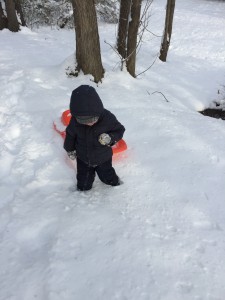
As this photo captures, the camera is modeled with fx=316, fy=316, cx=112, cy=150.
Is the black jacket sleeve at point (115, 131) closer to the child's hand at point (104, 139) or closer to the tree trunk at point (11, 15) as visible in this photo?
the child's hand at point (104, 139)

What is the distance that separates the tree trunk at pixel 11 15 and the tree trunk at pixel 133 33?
6.47 meters

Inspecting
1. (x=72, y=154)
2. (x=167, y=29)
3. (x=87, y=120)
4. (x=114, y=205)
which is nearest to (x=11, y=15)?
(x=167, y=29)

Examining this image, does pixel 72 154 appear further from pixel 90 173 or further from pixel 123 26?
pixel 123 26

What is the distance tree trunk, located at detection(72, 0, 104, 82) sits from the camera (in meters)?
5.63

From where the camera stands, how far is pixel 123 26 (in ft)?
24.9

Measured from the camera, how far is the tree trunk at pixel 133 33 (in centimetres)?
690

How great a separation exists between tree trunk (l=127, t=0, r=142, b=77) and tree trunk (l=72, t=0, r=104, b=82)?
3.90 feet

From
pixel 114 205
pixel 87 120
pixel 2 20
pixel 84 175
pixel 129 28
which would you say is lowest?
pixel 2 20

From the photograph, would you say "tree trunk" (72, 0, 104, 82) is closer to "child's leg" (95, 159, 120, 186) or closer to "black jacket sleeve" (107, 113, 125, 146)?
"child's leg" (95, 159, 120, 186)

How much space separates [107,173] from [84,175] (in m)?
0.26

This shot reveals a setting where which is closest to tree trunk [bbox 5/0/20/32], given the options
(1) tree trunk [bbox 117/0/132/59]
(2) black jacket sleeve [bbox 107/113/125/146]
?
(1) tree trunk [bbox 117/0/132/59]

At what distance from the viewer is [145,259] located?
2.66 m

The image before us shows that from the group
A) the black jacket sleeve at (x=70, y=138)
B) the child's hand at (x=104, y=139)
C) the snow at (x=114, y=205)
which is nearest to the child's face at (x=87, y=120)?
the child's hand at (x=104, y=139)

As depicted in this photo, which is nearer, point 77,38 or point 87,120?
point 87,120
